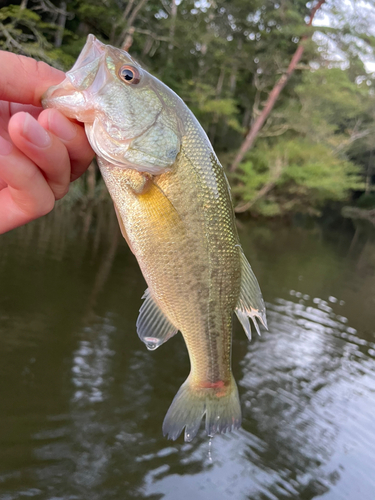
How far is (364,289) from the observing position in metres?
11.3

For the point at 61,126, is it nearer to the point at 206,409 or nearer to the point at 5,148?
the point at 5,148

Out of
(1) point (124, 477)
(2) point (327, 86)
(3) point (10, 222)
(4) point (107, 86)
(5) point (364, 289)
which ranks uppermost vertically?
(2) point (327, 86)

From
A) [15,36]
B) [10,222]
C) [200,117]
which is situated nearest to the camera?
[10,222]

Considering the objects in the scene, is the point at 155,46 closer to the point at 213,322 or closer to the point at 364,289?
the point at 364,289

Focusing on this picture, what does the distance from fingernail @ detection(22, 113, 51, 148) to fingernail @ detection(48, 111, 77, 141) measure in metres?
0.05

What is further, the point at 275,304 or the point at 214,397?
the point at 275,304

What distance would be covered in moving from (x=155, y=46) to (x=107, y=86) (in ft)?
58.9

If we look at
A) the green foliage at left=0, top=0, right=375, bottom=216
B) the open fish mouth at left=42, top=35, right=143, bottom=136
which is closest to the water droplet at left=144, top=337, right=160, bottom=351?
the open fish mouth at left=42, top=35, right=143, bottom=136

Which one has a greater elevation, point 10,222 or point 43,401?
point 10,222

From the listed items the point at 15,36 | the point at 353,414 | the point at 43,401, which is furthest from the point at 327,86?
the point at 43,401

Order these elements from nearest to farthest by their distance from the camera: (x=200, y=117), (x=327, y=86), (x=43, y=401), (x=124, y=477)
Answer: (x=124, y=477) → (x=43, y=401) → (x=200, y=117) → (x=327, y=86)

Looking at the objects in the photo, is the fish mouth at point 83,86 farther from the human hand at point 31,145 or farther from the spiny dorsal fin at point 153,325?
the spiny dorsal fin at point 153,325

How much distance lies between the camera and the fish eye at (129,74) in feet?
4.66

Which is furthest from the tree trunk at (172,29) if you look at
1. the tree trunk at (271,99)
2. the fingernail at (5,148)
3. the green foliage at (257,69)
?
the fingernail at (5,148)
